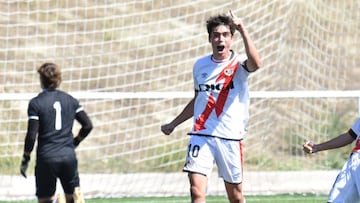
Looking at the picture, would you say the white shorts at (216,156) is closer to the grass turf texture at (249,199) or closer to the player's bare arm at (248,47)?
the player's bare arm at (248,47)

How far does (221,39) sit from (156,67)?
6.27 m

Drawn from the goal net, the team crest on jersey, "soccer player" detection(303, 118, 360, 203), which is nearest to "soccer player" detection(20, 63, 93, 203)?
the team crest on jersey

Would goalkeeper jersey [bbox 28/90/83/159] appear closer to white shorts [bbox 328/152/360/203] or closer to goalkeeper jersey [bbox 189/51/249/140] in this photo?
goalkeeper jersey [bbox 189/51/249/140]

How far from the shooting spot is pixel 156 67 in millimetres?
14984

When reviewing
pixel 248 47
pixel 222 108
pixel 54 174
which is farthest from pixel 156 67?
pixel 248 47

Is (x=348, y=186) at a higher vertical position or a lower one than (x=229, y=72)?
lower

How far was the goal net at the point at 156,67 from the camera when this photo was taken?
14.6 metres

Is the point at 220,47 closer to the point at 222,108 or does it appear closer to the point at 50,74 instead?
the point at 222,108

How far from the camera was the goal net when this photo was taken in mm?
14578

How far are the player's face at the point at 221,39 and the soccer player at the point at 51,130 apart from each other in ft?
4.11

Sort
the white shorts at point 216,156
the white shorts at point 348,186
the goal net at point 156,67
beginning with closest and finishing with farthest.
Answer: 1. the white shorts at point 348,186
2. the white shorts at point 216,156
3. the goal net at point 156,67

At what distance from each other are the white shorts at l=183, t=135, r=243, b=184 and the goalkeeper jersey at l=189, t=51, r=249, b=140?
6 cm

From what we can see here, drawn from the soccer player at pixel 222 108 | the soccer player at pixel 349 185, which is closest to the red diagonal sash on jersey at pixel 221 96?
the soccer player at pixel 222 108

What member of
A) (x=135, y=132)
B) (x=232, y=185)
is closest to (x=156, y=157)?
(x=135, y=132)
